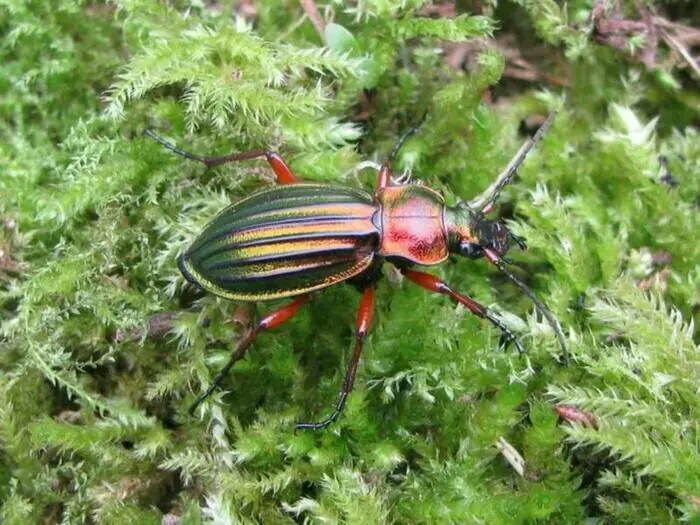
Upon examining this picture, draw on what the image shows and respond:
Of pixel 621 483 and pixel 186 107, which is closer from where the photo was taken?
pixel 621 483

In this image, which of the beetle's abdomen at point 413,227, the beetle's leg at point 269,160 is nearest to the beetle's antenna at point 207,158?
the beetle's leg at point 269,160

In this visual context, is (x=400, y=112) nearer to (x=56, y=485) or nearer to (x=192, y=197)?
(x=192, y=197)

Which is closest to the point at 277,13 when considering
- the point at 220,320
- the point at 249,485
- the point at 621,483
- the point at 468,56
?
the point at 468,56

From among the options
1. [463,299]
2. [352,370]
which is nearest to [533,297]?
[463,299]

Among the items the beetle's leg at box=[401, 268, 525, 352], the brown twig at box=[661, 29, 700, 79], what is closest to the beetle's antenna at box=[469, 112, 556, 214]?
the beetle's leg at box=[401, 268, 525, 352]

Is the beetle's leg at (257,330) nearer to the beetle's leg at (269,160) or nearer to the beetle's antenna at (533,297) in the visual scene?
the beetle's leg at (269,160)
